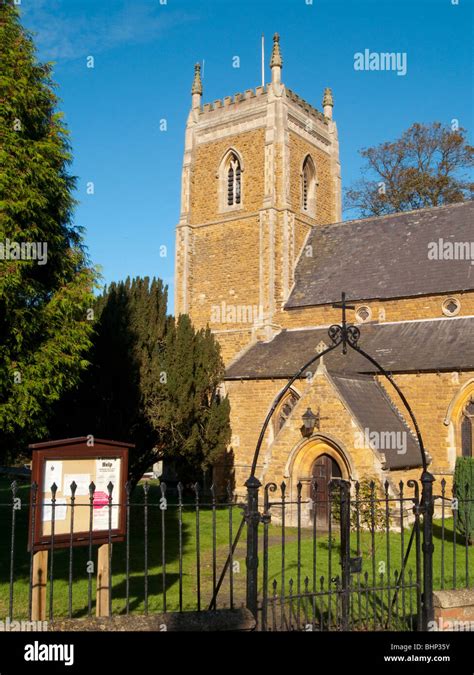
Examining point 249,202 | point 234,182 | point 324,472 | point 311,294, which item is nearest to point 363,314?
point 311,294

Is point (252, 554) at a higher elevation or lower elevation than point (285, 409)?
lower

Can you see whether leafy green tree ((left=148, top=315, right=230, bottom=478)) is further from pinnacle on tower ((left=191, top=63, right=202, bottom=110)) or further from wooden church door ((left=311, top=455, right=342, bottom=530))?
pinnacle on tower ((left=191, top=63, right=202, bottom=110))

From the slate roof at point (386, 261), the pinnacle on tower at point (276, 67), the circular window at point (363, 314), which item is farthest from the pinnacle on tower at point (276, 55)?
the circular window at point (363, 314)

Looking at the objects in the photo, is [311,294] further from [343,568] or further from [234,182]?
[343,568]

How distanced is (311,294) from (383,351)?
202 inches

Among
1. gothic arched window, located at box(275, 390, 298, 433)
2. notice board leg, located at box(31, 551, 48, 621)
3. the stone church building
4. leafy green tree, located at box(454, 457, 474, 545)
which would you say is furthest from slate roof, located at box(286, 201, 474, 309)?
notice board leg, located at box(31, 551, 48, 621)

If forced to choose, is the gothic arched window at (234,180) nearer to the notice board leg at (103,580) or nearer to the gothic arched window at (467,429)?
the gothic arched window at (467,429)

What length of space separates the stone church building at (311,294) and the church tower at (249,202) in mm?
65

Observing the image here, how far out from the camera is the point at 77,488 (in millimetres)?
6957

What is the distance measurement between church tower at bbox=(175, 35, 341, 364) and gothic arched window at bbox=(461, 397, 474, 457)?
28.3 ft
